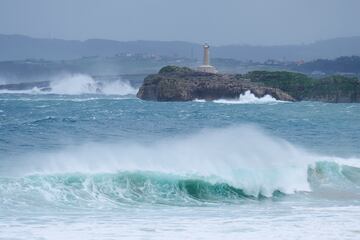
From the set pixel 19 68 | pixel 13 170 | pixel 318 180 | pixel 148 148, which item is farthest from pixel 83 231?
pixel 19 68

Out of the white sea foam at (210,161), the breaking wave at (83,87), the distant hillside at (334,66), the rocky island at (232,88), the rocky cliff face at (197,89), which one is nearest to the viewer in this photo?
the white sea foam at (210,161)

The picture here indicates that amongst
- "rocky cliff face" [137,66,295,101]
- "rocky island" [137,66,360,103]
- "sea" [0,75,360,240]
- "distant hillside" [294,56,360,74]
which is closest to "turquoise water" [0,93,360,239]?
"sea" [0,75,360,240]

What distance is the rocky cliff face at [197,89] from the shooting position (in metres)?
70.1

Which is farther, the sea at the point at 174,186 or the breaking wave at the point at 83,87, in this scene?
the breaking wave at the point at 83,87

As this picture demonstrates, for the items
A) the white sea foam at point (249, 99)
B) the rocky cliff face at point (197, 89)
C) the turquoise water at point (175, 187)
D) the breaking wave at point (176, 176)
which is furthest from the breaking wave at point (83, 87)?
the breaking wave at point (176, 176)

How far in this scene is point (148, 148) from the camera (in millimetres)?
25844

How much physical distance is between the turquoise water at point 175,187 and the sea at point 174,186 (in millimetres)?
24

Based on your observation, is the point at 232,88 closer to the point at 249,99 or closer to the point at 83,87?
the point at 249,99

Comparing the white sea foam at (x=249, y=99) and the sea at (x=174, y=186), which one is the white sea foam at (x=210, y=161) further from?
the white sea foam at (x=249, y=99)

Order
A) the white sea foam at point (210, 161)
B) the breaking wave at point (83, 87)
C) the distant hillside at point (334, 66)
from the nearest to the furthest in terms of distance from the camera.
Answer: the white sea foam at point (210, 161) < the breaking wave at point (83, 87) < the distant hillside at point (334, 66)

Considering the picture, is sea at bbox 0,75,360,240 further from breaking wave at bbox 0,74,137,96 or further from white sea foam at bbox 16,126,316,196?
breaking wave at bbox 0,74,137,96

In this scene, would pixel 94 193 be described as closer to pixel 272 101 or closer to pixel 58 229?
pixel 58 229

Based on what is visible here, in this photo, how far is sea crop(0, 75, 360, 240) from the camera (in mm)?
14508

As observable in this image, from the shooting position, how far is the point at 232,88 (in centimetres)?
7206
